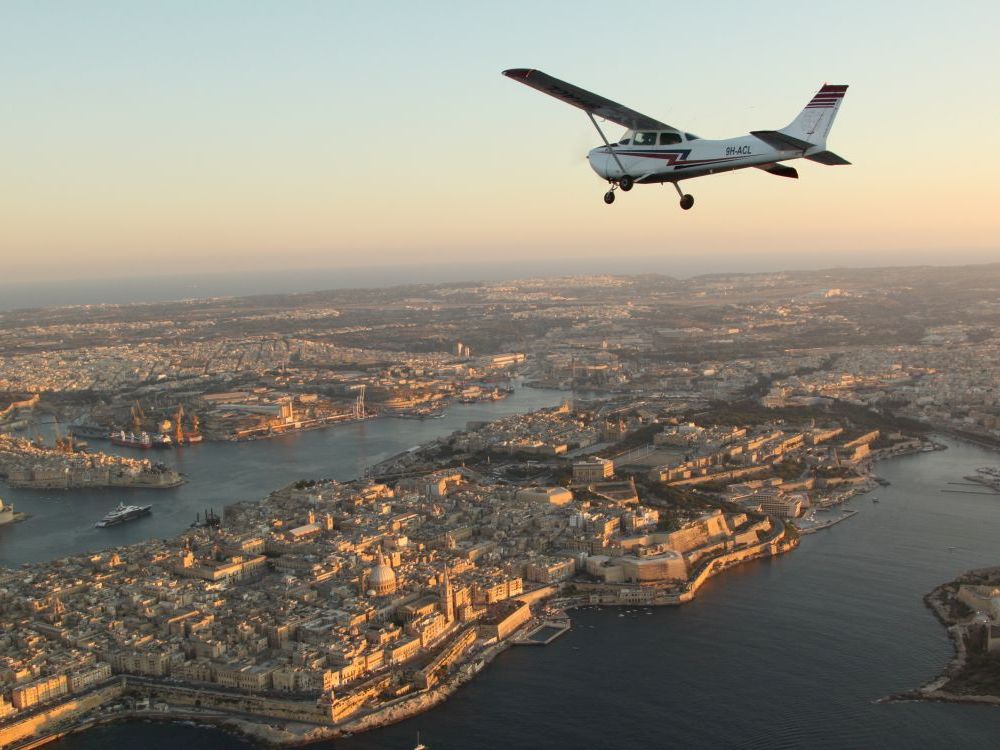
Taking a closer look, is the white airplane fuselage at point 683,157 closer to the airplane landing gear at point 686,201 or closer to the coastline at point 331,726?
the airplane landing gear at point 686,201

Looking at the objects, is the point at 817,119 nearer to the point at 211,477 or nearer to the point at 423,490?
the point at 423,490

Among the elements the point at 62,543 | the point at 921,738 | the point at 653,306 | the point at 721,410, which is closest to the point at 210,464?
the point at 62,543

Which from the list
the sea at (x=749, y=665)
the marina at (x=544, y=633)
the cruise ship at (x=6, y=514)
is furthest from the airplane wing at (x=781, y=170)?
the cruise ship at (x=6, y=514)

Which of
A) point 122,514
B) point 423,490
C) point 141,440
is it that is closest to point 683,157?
point 423,490

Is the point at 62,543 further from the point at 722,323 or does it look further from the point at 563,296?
the point at 563,296

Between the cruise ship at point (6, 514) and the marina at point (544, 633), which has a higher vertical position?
the cruise ship at point (6, 514)

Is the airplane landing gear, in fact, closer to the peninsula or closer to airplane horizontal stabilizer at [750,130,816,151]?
airplane horizontal stabilizer at [750,130,816,151]
